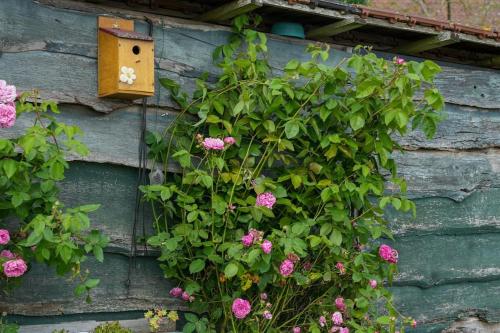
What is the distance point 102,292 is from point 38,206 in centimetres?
59

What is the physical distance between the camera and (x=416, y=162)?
15.4ft

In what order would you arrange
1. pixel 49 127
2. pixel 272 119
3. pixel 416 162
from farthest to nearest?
pixel 416 162 → pixel 272 119 → pixel 49 127

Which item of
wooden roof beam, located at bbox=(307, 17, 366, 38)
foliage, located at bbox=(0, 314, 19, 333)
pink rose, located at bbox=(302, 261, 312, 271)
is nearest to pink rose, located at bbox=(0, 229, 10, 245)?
foliage, located at bbox=(0, 314, 19, 333)

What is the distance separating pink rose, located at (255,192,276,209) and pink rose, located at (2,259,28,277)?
115cm

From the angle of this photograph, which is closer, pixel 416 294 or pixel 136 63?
pixel 136 63

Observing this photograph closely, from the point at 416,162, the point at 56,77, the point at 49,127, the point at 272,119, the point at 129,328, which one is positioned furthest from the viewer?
the point at 416,162

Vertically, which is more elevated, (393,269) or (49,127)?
(49,127)

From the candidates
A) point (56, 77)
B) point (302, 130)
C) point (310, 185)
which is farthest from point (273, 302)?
point (56, 77)

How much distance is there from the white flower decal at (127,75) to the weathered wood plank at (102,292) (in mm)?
831

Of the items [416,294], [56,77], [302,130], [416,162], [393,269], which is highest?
[56,77]

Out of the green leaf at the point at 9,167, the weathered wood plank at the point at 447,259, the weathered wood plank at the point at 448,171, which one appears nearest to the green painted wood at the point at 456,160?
the weathered wood plank at the point at 448,171

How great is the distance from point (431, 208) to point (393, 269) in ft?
2.61

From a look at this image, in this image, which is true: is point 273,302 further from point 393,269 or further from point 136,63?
point 136,63

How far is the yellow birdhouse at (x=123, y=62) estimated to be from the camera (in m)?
3.41
